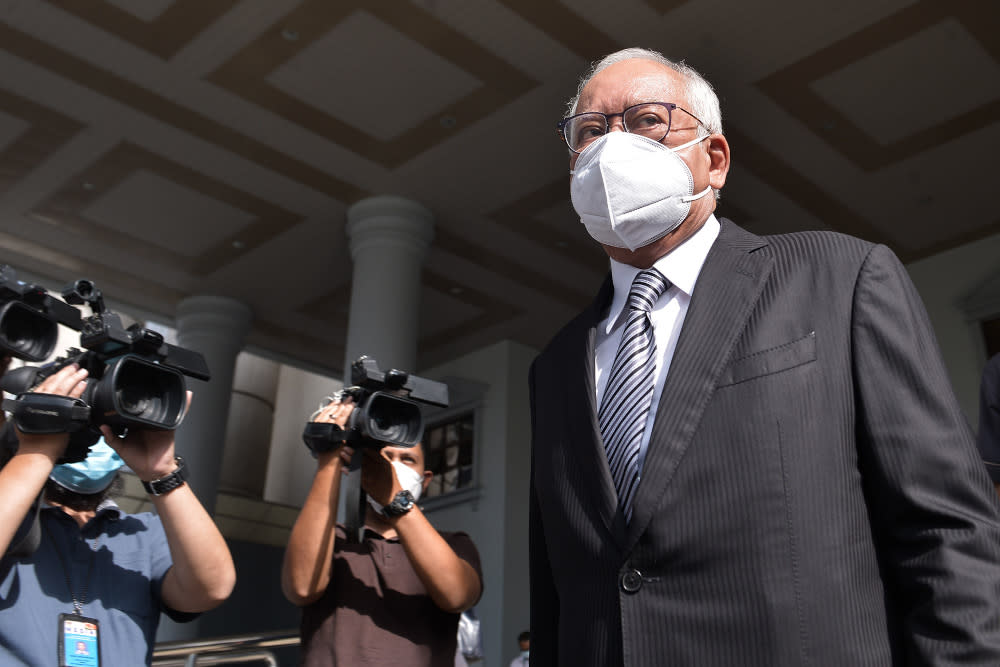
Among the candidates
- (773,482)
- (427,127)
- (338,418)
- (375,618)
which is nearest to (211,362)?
(427,127)

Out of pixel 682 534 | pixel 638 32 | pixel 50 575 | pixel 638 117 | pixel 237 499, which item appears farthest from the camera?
pixel 237 499

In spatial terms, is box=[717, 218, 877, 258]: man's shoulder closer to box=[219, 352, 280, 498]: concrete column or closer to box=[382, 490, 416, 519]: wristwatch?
box=[382, 490, 416, 519]: wristwatch

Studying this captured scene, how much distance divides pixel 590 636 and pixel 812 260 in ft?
2.24

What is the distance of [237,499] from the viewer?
1709cm

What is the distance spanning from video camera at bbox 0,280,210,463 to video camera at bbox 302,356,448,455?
56cm

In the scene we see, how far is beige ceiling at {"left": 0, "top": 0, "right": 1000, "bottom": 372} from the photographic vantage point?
298 inches

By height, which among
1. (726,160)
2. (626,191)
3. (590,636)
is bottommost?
(590,636)

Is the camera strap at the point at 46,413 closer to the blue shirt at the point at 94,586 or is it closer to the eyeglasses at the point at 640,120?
the blue shirt at the point at 94,586

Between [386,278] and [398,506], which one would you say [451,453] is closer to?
[386,278]

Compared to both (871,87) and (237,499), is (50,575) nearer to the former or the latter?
(871,87)

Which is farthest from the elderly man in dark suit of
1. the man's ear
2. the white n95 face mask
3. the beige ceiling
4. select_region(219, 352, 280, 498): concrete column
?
select_region(219, 352, 280, 498): concrete column

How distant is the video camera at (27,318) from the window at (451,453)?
10.6 metres

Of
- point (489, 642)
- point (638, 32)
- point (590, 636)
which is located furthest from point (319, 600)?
point (489, 642)

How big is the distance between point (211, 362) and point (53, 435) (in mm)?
9990
